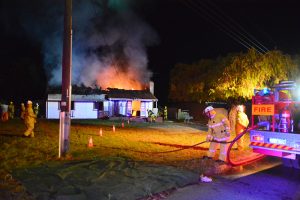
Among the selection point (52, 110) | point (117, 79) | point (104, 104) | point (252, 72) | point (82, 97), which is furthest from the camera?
point (117, 79)

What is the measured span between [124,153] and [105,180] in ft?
13.7

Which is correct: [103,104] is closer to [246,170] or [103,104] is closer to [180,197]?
[246,170]

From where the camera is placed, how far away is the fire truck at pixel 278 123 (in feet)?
29.7

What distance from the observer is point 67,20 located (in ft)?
34.1

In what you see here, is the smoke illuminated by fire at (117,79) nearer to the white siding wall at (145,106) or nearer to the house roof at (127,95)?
the house roof at (127,95)

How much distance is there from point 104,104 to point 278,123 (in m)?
28.7

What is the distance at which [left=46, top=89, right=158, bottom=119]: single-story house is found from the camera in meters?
35.8

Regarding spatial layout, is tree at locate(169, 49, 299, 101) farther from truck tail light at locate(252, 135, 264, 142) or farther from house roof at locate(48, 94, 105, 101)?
house roof at locate(48, 94, 105, 101)

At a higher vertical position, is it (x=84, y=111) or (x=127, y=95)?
(x=127, y=95)

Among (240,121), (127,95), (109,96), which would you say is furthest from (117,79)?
(240,121)

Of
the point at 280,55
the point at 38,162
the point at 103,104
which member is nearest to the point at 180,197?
the point at 38,162

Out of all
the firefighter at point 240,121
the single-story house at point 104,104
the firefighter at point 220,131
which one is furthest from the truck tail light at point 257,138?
the single-story house at point 104,104

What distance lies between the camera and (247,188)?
304 inches

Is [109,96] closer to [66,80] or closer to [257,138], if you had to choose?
[66,80]
